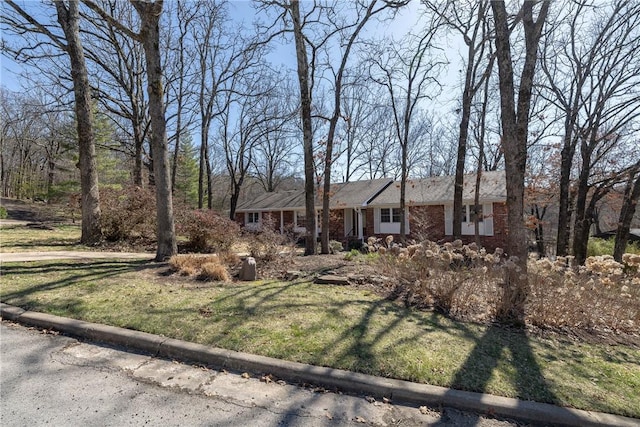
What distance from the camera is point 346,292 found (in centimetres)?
559

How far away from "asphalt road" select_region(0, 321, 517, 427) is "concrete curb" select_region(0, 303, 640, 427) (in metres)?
0.09

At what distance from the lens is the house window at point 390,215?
67.2ft

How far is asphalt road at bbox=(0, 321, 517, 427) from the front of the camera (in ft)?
7.78

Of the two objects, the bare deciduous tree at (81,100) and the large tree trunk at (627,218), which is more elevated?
the bare deciduous tree at (81,100)

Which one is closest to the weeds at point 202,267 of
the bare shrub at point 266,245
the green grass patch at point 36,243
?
the bare shrub at point 266,245

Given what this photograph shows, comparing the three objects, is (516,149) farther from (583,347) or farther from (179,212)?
(179,212)

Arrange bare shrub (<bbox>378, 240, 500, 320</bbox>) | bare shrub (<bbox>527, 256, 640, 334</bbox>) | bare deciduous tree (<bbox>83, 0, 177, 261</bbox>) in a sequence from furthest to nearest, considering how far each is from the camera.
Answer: bare deciduous tree (<bbox>83, 0, 177, 261</bbox>), bare shrub (<bbox>378, 240, 500, 320</bbox>), bare shrub (<bbox>527, 256, 640, 334</bbox>)

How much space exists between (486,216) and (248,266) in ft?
47.6

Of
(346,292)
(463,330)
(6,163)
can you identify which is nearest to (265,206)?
(346,292)

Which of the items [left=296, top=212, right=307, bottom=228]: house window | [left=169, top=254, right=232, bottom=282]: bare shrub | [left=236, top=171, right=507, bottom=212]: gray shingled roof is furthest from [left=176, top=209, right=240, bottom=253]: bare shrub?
[left=296, top=212, right=307, bottom=228]: house window

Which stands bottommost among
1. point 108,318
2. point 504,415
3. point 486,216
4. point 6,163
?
point 504,415

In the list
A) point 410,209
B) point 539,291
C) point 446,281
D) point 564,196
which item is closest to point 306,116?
point 446,281

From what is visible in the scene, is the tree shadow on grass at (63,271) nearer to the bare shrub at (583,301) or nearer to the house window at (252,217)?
the bare shrub at (583,301)

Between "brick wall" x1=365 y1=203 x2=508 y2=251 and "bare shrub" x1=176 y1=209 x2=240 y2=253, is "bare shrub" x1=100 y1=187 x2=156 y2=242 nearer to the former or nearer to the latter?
"bare shrub" x1=176 y1=209 x2=240 y2=253
